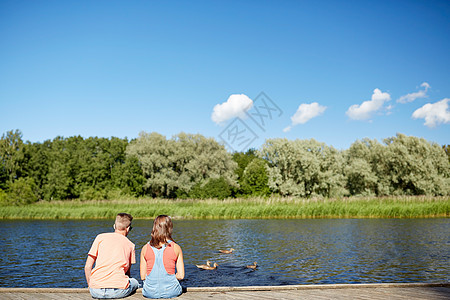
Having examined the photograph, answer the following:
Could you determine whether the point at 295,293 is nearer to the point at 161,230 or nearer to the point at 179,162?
the point at 161,230

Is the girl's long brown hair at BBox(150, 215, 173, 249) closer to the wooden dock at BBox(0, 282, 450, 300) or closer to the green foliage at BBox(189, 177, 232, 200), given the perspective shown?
the wooden dock at BBox(0, 282, 450, 300)

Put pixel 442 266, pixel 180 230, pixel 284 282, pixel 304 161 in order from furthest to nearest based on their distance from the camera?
pixel 304 161
pixel 180 230
pixel 442 266
pixel 284 282

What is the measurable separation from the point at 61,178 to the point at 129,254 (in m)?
52.4

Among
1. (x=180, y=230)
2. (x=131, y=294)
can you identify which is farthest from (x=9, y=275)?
(x=180, y=230)

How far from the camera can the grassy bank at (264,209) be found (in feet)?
100

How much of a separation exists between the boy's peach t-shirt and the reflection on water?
5.47 metres

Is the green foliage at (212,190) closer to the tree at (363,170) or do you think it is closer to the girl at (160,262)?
the tree at (363,170)

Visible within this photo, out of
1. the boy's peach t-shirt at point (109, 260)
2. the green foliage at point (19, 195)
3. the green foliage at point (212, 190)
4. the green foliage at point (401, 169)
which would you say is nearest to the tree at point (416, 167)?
the green foliage at point (401, 169)

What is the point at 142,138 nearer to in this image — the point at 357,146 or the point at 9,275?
the point at 357,146

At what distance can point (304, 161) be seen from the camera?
50281 millimetres

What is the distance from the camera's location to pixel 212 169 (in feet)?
181

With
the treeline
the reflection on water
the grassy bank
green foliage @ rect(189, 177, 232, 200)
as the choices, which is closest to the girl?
the reflection on water

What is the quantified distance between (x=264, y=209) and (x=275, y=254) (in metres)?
16.0

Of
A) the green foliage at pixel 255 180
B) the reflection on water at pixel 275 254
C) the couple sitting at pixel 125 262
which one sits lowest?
the reflection on water at pixel 275 254
